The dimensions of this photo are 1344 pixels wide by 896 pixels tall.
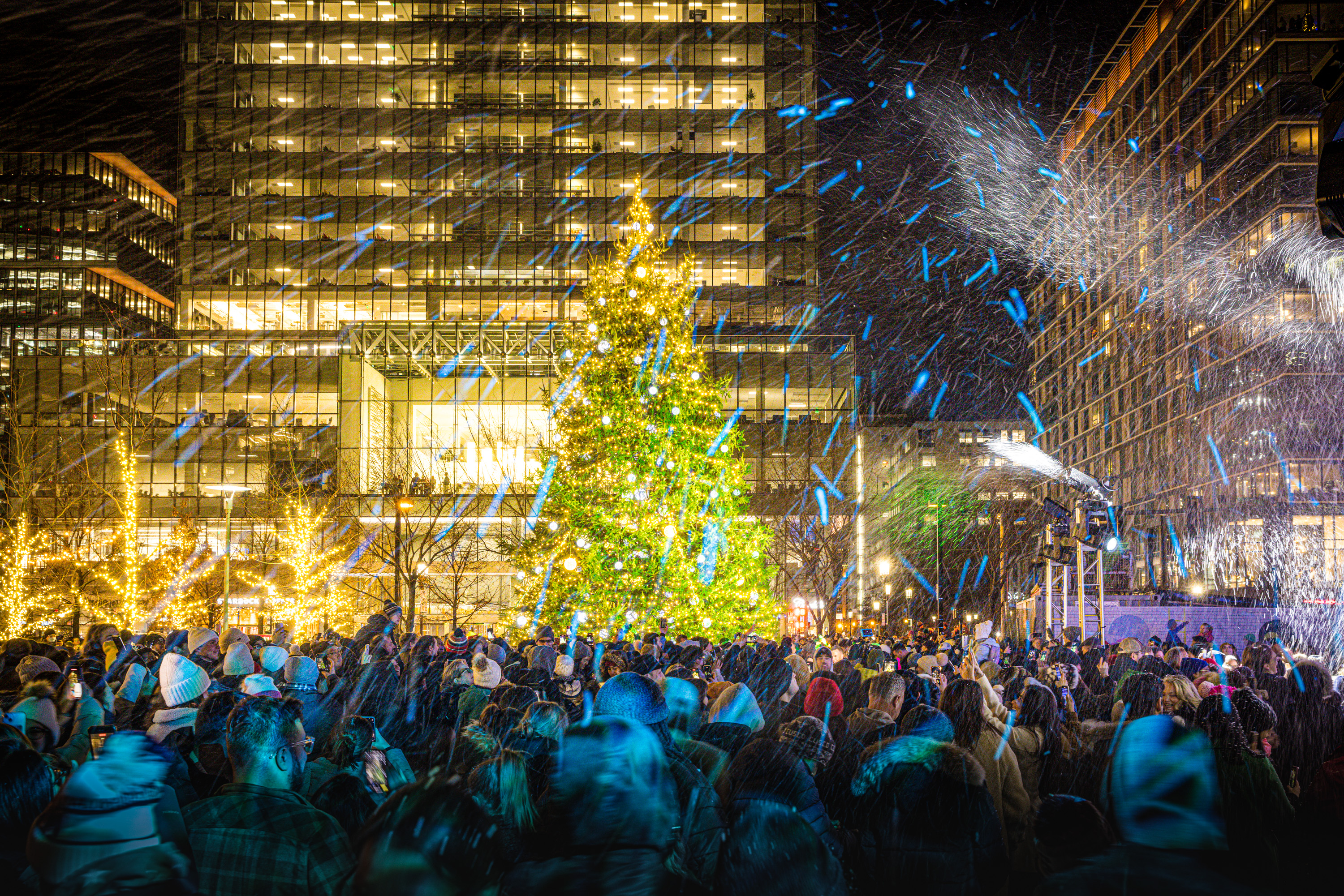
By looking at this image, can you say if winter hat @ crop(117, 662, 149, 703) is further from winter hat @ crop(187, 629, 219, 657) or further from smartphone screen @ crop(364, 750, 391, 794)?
smartphone screen @ crop(364, 750, 391, 794)

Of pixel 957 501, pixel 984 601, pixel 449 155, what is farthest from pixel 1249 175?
pixel 449 155

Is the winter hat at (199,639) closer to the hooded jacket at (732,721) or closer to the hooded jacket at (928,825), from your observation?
the hooded jacket at (732,721)

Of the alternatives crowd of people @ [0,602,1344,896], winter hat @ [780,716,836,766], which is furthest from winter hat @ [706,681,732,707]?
winter hat @ [780,716,836,766]

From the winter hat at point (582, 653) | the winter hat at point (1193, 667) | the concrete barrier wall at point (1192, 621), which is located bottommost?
the concrete barrier wall at point (1192, 621)

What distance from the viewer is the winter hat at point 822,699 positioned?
7852 mm

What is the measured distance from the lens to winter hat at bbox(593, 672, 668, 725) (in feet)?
17.4

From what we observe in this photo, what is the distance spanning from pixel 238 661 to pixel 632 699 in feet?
19.3

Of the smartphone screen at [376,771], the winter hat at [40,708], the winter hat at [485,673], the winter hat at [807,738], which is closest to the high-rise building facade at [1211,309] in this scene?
the winter hat at [485,673]

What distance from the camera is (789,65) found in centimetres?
6894

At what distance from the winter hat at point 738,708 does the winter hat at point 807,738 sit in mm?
918

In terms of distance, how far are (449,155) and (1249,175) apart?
5366 centimetres

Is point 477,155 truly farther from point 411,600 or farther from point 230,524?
point 411,600

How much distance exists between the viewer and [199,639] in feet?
38.1

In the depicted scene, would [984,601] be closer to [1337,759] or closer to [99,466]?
[99,466]
